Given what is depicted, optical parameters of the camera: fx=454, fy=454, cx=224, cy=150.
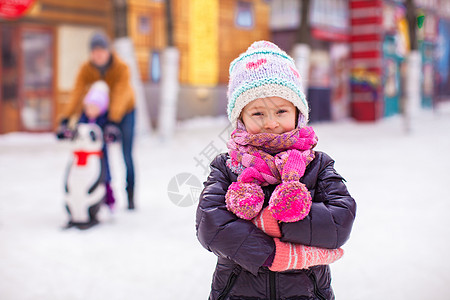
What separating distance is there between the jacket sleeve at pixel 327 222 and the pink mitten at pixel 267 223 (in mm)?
22

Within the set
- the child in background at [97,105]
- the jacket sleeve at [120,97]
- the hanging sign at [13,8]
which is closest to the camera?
the child in background at [97,105]

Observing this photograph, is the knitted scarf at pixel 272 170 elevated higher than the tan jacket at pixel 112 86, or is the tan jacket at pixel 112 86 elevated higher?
the tan jacket at pixel 112 86

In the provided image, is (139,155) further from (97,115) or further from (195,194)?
(195,194)

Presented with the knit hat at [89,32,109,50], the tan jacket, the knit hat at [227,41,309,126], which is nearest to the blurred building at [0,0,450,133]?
the tan jacket

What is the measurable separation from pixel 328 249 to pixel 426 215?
11.1ft

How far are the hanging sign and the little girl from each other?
10733mm

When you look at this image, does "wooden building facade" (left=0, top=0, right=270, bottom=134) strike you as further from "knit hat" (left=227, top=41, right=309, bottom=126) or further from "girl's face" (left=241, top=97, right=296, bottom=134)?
"girl's face" (left=241, top=97, right=296, bottom=134)

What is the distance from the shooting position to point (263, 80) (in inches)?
63.4

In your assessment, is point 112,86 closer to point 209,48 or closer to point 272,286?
point 272,286

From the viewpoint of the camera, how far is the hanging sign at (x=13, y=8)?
35.0ft

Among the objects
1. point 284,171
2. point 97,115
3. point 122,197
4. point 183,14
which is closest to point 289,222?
point 284,171

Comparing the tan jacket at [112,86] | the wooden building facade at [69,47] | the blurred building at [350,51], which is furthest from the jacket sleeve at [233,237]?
the blurred building at [350,51]

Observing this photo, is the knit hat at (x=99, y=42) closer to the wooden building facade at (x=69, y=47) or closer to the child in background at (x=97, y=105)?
the child in background at (x=97, y=105)

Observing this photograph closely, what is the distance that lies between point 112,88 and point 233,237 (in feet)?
11.1
